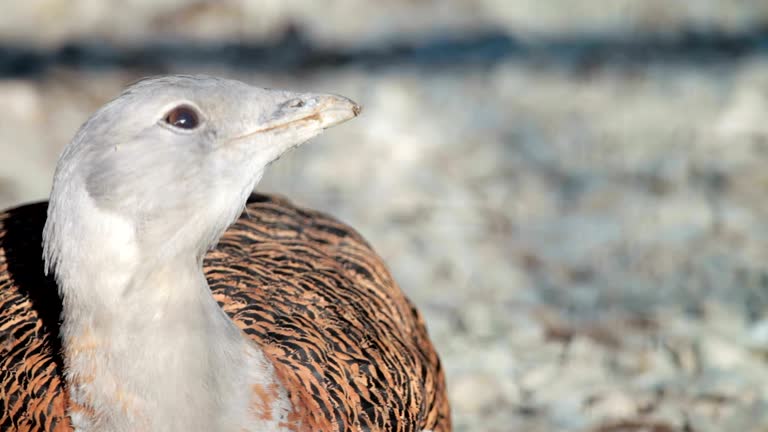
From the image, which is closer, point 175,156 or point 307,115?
point 175,156

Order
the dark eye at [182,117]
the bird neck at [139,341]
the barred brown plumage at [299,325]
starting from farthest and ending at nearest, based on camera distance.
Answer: the barred brown plumage at [299,325] → the dark eye at [182,117] → the bird neck at [139,341]

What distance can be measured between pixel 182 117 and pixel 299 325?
783mm

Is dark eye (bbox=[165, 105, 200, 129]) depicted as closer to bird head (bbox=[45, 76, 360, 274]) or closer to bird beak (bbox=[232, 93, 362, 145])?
bird head (bbox=[45, 76, 360, 274])

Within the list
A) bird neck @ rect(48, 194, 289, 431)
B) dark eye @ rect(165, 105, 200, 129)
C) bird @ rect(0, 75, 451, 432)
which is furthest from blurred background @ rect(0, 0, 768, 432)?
dark eye @ rect(165, 105, 200, 129)

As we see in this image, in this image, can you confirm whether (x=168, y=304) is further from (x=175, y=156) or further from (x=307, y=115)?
(x=307, y=115)

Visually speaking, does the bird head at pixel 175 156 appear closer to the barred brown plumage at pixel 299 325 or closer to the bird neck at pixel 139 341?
the bird neck at pixel 139 341

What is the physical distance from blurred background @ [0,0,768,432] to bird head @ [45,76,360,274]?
204 cm

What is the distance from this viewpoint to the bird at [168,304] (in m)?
2.41

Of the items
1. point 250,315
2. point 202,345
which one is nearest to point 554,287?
point 250,315

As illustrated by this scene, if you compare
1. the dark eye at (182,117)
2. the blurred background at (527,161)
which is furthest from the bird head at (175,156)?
the blurred background at (527,161)

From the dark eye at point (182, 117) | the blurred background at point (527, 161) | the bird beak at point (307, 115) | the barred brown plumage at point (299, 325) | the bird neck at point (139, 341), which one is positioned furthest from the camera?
the blurred background at point (527, 161)

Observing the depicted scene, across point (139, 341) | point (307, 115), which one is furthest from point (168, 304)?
point (307, 115)

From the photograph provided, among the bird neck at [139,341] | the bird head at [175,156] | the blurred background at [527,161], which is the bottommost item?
the bird neck at [139,341]

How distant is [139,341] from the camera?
8.01 feet
